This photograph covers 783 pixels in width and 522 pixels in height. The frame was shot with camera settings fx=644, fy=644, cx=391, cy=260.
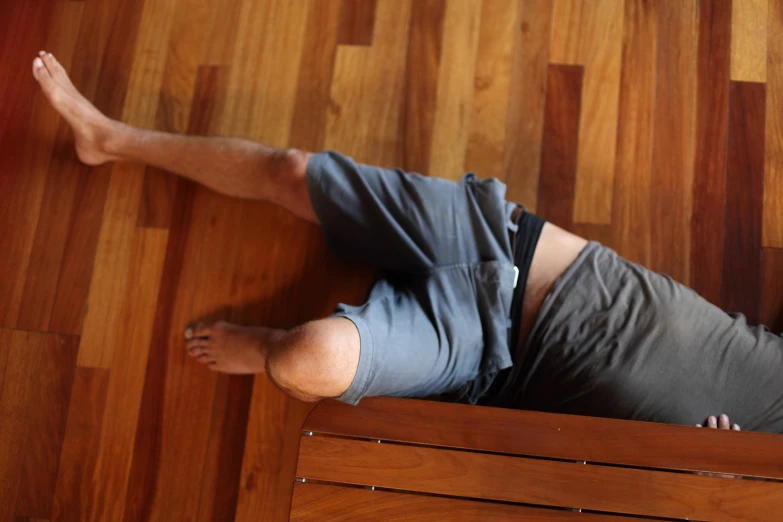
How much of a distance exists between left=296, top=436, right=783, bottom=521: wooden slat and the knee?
0.30 ft

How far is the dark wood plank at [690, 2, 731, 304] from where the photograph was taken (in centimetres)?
133

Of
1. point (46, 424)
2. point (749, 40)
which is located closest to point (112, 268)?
point (46, 424)

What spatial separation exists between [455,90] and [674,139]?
482 millimetres

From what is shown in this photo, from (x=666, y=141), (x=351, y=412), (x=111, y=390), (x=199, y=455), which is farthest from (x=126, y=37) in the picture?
(x=666, y=141)

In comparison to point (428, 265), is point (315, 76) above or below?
above

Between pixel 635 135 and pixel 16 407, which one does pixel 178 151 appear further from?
pixel 635 135

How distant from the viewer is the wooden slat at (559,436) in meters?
0.86

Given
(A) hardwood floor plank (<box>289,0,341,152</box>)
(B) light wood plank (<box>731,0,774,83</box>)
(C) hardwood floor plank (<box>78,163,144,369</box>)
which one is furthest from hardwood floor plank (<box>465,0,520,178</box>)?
(C) hardwood floor plank (<box>78,163,144,369</box>)

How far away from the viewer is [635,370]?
3.35 ft

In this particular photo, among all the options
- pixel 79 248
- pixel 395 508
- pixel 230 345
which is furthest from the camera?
pixel 79 248

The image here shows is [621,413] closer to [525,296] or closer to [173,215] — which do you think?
[525,296]

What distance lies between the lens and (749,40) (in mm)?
1410

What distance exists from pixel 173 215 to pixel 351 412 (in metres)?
0.70

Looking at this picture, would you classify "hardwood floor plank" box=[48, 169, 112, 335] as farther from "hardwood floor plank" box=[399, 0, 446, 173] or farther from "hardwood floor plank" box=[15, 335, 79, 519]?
"hardwood floor plank" box=[399, 0, 446, 173]
